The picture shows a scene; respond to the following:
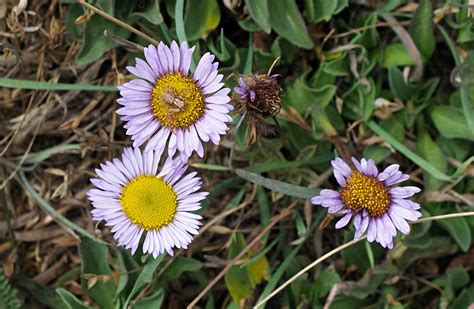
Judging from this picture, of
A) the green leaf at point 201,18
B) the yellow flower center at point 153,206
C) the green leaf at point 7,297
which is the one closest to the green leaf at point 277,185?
the yellow flower center at point 153,206

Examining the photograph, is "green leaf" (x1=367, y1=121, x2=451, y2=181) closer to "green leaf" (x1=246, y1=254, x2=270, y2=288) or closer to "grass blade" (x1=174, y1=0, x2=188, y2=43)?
"green leaf" (x1=246, y1=254, x2=270, y2=288)

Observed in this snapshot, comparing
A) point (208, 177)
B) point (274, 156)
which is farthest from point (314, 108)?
point (208, 177)

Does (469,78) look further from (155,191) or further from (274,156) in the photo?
(155,191)

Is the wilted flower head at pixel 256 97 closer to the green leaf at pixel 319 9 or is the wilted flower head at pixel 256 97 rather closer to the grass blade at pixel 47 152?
the green leaf at pixel 319 9

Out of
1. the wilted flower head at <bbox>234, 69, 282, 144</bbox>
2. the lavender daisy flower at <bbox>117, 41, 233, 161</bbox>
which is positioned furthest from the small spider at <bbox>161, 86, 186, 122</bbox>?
the wilted flower head at <bbox>234, 69, 282, 144</bbox>

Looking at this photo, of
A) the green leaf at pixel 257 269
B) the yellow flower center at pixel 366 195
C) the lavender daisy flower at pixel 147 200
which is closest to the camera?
the yellow flower center at pixel 366 195

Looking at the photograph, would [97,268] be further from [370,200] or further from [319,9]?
[319,9]
